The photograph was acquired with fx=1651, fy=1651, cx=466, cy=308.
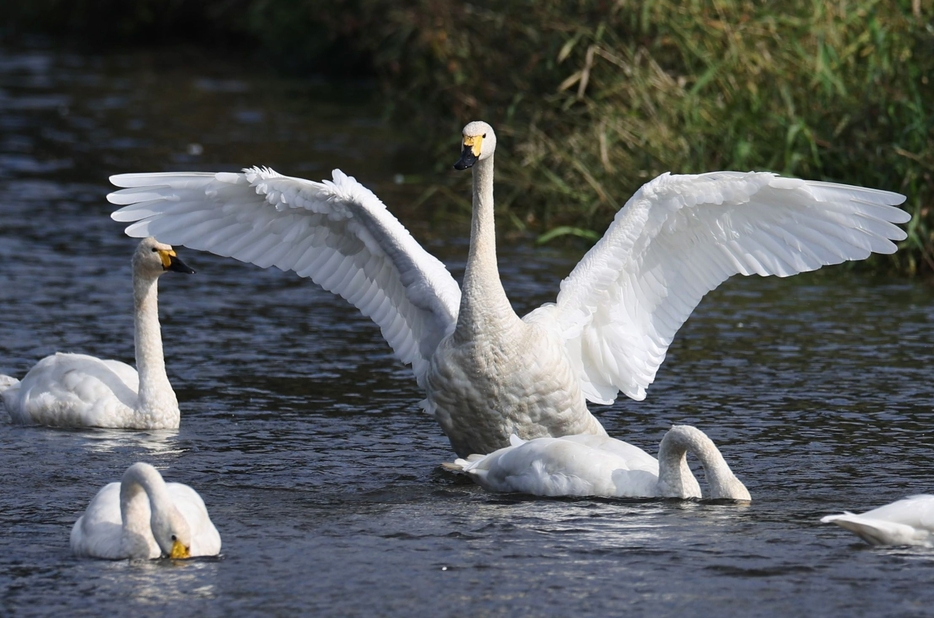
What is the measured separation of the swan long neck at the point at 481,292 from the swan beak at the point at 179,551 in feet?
6.66

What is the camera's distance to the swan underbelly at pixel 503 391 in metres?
7.71

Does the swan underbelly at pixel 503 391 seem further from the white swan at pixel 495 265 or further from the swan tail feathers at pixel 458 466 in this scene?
the swan tail feathers at pixel 458 466

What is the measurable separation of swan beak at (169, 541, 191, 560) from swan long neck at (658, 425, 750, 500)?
2149 millimetres

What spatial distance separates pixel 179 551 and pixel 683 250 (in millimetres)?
3389

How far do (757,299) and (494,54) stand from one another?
196 inches

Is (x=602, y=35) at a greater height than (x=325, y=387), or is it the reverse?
(x=602, y=35)

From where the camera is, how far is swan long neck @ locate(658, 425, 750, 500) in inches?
280

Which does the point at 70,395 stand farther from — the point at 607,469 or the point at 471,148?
the point at 607,469

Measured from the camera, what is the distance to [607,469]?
24.0 ft

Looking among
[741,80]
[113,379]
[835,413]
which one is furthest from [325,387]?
[741,80]

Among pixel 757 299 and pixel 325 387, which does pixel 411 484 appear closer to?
pixel 325 387

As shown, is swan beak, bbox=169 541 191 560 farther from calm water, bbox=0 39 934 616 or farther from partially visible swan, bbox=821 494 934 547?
partially visible swan, bbox=821 494 934 547

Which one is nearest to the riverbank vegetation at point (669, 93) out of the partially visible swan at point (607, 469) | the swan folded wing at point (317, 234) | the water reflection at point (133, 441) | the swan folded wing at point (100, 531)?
the swan folded wing at point (317, 234)

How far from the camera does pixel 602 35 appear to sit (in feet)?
49.3
